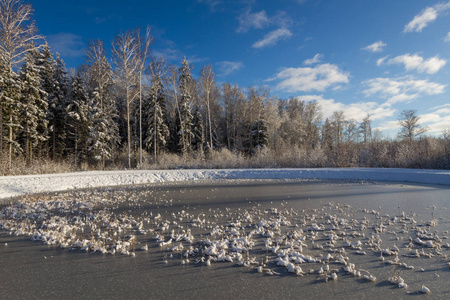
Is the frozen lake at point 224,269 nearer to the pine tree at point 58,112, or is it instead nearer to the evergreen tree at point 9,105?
the evergreen tree at point 9,105

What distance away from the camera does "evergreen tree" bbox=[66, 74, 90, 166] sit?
83.9 ft

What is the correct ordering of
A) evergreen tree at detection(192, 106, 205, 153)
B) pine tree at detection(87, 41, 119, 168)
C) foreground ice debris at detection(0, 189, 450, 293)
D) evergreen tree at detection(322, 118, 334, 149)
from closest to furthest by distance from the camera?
foreground ice debris at detection(0, 189, 450, 293) → pine tree at detection(87, 41, 119, 168) → evergreen tree at detection(192, 106, 205, 153) → evergreen tree at detection(322, 118, 334, 149)

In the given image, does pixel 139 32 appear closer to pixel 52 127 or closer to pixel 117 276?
pixel 52 127

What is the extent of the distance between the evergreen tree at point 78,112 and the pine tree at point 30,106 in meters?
2.49

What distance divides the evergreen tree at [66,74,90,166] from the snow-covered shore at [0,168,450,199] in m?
13.8

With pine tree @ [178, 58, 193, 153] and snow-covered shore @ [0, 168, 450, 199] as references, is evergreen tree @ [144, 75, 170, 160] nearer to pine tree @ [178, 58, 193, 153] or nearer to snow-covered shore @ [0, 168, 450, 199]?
pine tree @ [178, 58, 193, 153]

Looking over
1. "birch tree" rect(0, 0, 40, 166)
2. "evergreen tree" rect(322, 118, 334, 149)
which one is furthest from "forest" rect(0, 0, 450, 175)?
"evergreen tree" rect(322, 118, 334, 149)

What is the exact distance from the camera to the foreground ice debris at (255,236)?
11.4 ft

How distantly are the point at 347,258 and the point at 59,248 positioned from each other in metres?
4.94

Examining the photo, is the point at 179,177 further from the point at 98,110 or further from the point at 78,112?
the point at 78,112

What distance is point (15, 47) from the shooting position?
56.3 ft

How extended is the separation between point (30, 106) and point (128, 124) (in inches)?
346

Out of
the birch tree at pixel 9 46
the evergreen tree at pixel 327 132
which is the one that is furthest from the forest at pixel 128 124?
the evergreen tree at pixel 327 132

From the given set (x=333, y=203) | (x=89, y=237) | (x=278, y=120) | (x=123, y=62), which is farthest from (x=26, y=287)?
(x=278, y=120)
